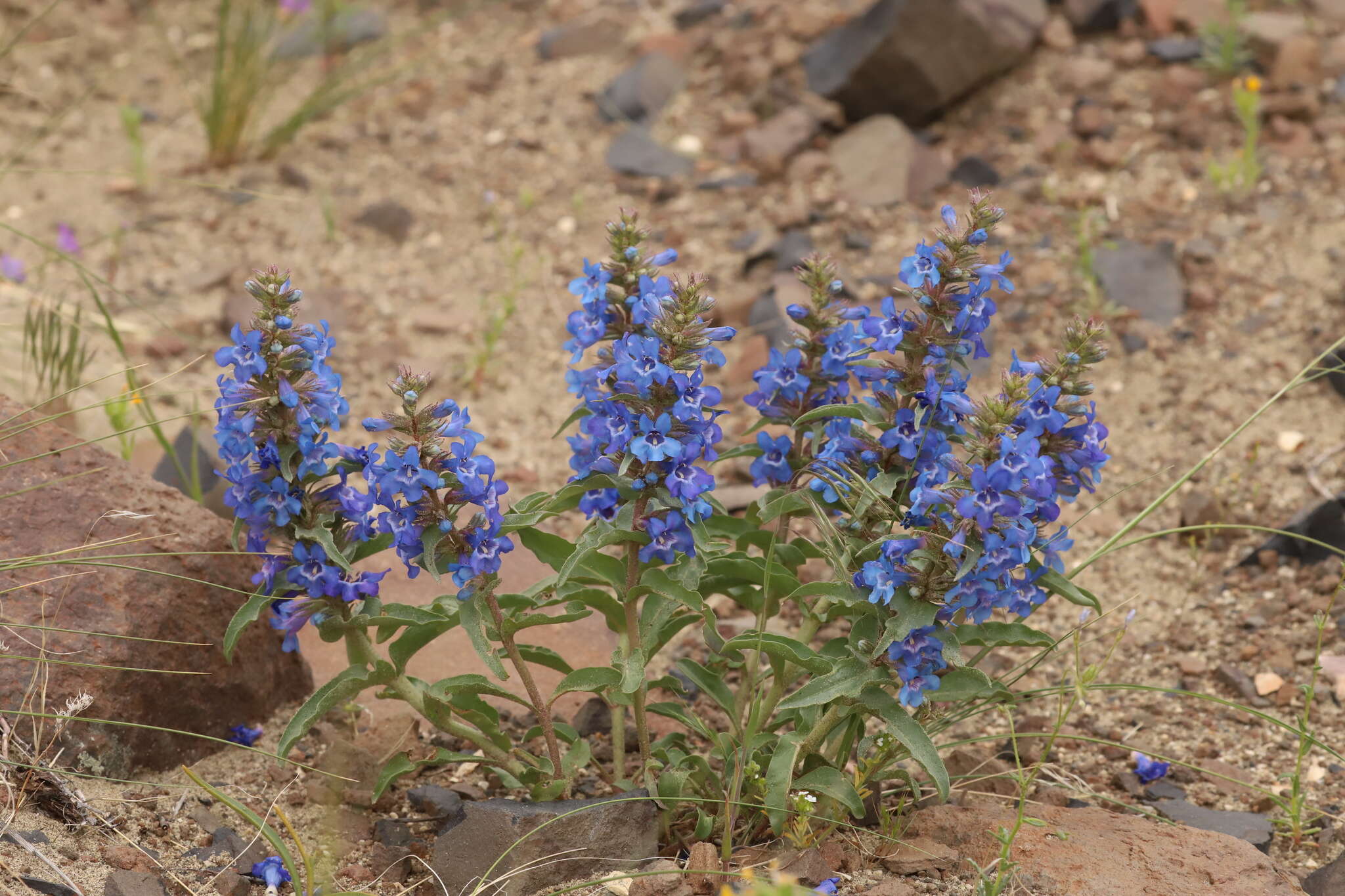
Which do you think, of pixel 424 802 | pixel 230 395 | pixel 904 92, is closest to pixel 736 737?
pixel 424 802

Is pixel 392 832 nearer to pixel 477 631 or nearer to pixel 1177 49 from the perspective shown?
pixel 477 631

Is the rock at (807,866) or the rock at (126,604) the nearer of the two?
the rock at (807,866)

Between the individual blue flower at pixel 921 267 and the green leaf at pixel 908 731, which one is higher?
the individual blue flower at pixel 921 267

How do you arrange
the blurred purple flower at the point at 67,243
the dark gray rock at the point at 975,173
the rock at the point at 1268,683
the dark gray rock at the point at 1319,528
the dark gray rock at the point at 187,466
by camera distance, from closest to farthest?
the rock at the point at 1268,683 < the dark gray rock at the point at 1319,528 < the dark gray rock at the point at 187,466 < the blurred purple flower at the point at 67,243 < the dark gray rock at the point at 975,173

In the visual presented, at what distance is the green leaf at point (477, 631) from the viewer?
286 centimetres

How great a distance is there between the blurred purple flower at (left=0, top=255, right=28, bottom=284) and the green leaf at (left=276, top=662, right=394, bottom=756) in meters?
3.54

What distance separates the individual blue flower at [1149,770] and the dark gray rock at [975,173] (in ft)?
11.2

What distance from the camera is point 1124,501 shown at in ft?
16.3

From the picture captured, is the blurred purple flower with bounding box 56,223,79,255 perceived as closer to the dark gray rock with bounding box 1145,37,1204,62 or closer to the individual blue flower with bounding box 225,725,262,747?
the individual blue flower with bounding box 225,725,262,747

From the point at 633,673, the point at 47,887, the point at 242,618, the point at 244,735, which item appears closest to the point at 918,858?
the point at 633,673

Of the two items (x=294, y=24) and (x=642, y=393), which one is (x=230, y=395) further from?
(x=294, y=24)

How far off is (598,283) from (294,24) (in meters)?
5.94

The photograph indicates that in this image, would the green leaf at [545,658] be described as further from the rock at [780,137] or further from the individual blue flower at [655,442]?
the rock at [780,137]

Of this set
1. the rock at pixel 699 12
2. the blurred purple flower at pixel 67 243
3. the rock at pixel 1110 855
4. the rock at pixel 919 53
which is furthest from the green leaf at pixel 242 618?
the rock at pixel 699 12
